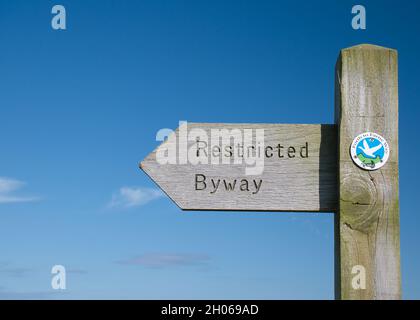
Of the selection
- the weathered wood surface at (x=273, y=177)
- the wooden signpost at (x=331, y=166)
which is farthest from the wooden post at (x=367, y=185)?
the weathered wood surface at (x=273, y=177)

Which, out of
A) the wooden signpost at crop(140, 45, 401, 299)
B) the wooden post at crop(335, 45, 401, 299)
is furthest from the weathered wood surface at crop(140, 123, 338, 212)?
the wooden post at crop(335, 45, 401, 299)

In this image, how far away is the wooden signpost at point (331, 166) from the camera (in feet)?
14.1

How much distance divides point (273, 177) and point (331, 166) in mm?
371

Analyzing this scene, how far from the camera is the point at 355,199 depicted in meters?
4.30

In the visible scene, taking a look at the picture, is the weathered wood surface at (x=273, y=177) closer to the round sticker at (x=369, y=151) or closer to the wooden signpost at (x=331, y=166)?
the wooden signpost at (x=331, y=166)

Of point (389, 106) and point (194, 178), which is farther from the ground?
point (389, 106)

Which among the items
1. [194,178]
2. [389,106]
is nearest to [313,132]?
[389,106]

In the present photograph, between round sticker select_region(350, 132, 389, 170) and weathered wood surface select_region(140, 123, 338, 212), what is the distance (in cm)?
16

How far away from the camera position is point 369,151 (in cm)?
434

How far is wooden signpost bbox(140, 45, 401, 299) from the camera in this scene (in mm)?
4293

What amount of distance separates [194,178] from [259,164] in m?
0.42

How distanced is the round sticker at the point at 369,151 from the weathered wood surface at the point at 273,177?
16cm
